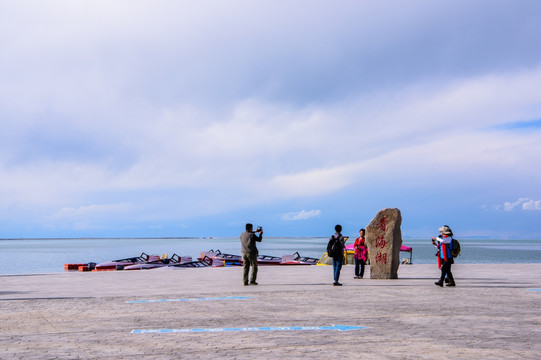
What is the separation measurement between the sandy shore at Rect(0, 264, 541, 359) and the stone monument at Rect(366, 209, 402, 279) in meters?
4.09

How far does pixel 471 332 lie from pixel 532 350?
1358mm

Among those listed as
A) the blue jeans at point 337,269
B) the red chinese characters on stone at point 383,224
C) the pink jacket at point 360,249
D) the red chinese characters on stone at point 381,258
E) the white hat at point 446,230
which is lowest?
the blue jeans at point 337,269

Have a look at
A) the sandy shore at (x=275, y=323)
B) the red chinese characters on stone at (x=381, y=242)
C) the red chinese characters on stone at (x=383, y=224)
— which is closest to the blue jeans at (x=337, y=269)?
the sandy shore at (x=275, y=323)

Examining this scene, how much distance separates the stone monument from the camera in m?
19.7

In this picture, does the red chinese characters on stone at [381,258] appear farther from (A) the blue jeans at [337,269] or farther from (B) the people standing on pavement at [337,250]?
(A) the blue jeans at [337,269]

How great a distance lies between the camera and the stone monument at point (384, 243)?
1966 centimetres

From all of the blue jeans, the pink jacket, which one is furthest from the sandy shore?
the pink jacket

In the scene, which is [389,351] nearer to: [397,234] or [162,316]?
[162,316]

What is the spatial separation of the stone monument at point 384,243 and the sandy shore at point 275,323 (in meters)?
4.09

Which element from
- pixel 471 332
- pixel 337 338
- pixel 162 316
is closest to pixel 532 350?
pixel 471 332

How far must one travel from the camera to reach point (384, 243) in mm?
20016

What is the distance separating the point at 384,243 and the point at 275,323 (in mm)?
11766

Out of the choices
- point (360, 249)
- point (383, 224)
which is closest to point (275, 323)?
point (360, 249)

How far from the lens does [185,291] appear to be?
49.3 ft
